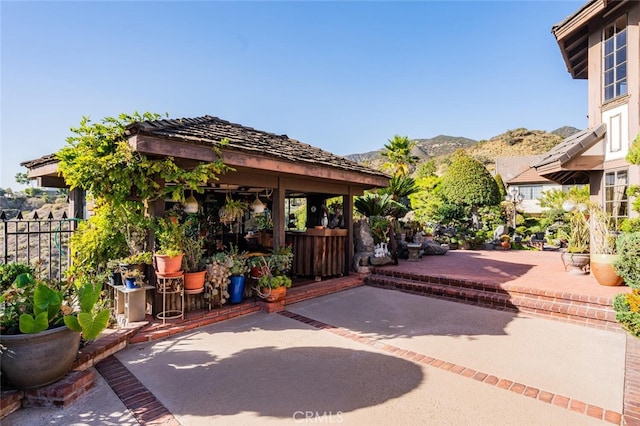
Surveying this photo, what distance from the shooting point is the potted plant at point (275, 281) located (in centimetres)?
551

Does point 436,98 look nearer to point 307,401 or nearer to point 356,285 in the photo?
point 356,285

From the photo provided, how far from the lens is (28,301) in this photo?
3010mm

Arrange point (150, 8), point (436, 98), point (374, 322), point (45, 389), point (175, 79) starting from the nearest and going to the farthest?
1. point (45, 389)
2. point (374, 322)
3. point (150, 8)
4. point (175, 79)
5. point (436, 98)

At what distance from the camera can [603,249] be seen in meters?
6.49

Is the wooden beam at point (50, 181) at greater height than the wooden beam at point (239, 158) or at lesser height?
lesser

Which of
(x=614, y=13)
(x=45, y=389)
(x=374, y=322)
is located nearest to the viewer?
(x=45, y=389)

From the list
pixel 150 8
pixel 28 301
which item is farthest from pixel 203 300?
pixel 150 8

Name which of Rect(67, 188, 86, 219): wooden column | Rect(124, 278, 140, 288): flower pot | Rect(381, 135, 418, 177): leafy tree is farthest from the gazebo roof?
Rect(381, 135, 418, 177): leafy tree

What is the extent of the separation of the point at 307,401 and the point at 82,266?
13.7 feet

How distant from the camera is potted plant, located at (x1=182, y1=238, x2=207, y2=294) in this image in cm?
471

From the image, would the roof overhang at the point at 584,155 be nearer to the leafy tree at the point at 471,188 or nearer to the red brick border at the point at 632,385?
the red brick border at the point at 632,385

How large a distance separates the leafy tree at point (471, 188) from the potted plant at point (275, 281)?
14208 mm

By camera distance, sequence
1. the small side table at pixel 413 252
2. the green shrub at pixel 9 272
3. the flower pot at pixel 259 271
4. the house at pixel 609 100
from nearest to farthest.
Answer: the green shrub at pixel 9 272 → the flower pot at pixel 259 271 → the house at pixel 609 100 → the small side table at pixel 413 252

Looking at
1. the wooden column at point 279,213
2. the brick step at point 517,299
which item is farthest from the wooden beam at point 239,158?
the brick step at point 517,299
